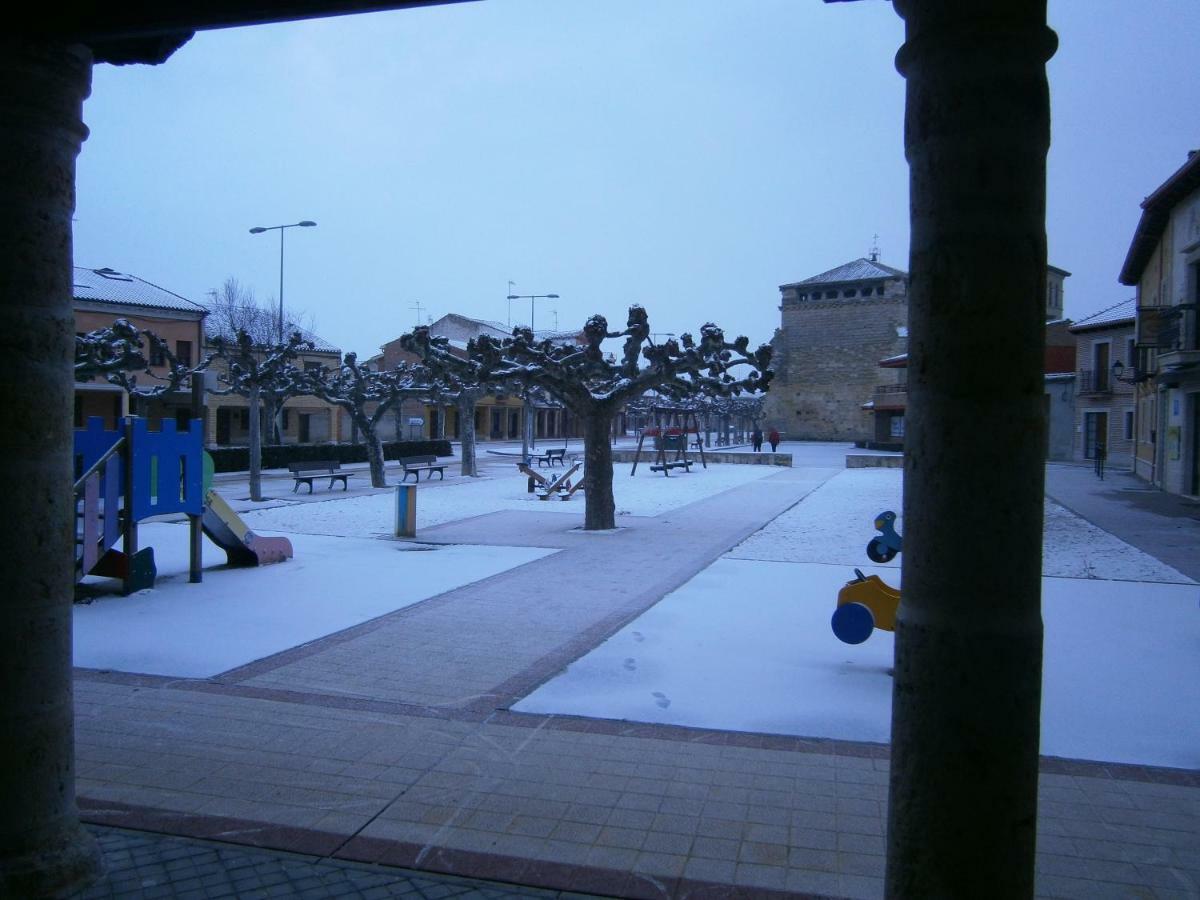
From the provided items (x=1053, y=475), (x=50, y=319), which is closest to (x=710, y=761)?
(x=50, y=319)

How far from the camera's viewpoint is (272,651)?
23.3ft

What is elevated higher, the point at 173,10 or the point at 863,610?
the point at 173,10

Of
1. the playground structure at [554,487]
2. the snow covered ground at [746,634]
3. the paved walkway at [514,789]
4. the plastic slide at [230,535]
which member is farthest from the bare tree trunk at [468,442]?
the paved walkway at [514,789]

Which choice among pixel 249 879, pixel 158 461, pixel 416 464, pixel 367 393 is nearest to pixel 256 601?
pixel 158 461

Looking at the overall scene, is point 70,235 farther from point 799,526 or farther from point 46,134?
point 799,526

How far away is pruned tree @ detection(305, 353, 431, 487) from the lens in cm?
2388

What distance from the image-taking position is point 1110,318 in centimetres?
3306

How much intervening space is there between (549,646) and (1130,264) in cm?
2851

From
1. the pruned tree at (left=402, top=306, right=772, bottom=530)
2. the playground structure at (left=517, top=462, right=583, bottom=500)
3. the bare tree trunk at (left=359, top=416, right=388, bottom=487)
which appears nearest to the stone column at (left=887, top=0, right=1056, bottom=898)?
the pruned tree at (left=402, top=306, right=772, bottom=530)

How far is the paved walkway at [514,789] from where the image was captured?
368cm

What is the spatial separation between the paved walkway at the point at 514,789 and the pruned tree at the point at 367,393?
17354 millimetres

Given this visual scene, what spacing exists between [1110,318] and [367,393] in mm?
24785

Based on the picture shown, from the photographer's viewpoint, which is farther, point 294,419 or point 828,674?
point 294,419

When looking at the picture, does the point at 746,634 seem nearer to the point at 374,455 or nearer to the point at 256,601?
the point at 256,601
